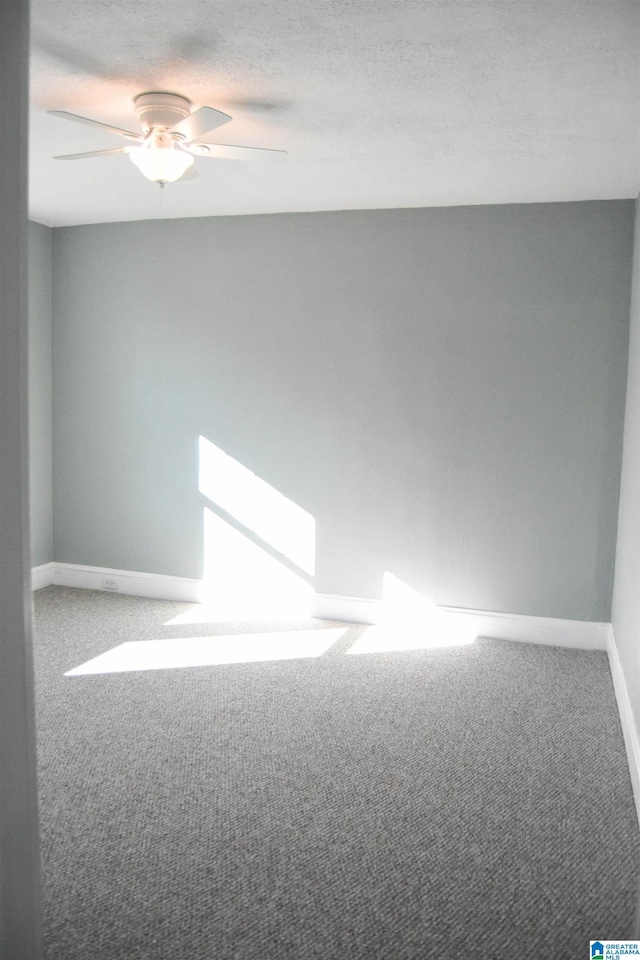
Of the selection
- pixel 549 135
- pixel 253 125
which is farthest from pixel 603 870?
pixel 253 125

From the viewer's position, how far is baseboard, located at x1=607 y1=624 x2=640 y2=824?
260 centimetres

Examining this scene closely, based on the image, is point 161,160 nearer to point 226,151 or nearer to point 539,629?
point 226,151

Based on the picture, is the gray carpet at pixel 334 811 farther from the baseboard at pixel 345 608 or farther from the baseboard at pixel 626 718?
the baseboard at pixel 345 608

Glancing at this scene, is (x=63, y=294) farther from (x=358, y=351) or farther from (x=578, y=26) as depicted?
(x=578, y=26)

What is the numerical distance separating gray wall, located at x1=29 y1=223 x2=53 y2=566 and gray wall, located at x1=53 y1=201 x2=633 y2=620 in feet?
0.26

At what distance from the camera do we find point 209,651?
3982mm

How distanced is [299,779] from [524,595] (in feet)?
6.78

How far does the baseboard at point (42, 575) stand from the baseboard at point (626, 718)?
369 cm

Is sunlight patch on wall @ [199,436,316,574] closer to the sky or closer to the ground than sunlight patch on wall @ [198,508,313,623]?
closer to the sky

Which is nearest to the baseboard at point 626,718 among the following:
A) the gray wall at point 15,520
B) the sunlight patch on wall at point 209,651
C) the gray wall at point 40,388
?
the sunlight patch on wall at point 209,651

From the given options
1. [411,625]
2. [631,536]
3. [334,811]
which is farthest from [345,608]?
[334,811]

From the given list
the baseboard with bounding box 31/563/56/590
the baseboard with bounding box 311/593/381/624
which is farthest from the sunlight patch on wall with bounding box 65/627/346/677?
the baseboard with bounding box 31/563/56/590

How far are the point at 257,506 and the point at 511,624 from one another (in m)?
1.72

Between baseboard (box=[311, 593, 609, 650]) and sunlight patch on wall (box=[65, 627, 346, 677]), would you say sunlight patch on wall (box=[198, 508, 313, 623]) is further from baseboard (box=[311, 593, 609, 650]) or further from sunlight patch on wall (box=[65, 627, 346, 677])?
sunlight patch on wall (box=[65, 627, 346, 677])
